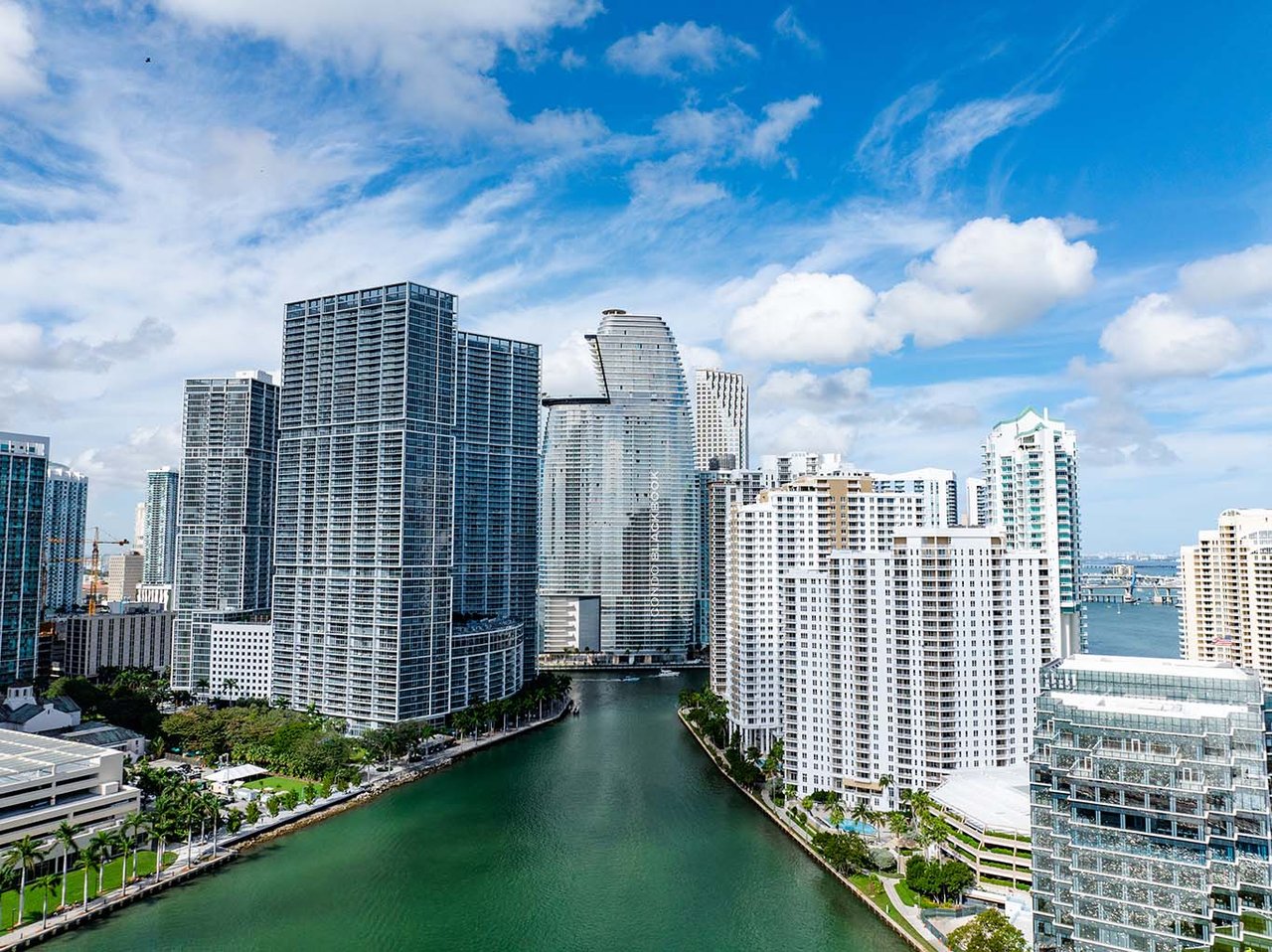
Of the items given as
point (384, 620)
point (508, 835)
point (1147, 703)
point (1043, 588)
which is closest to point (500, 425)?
point (384, 620)

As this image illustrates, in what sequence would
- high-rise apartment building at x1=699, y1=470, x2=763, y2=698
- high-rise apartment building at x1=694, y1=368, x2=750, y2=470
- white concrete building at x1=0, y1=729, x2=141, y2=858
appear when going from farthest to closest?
high-rise apartment building at x1=694, y1=368, x2=750, y2=470, high-rise apartment building at x1=699, y1=470, x2=763, y2=698, white concrete building at x1=0, y1=729, x2=141, y2=858

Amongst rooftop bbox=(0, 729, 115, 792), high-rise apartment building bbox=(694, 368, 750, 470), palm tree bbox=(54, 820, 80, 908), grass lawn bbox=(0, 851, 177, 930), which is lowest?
grass lawn bbox=(0, 851, 177, 930)

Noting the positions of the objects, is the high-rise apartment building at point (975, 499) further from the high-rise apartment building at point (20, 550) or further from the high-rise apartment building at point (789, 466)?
the high-rise apartment building at point (20, 550)

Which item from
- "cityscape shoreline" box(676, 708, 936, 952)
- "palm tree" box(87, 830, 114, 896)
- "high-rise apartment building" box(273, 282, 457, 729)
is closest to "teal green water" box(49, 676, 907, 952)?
"cityscape shoreline" box(676, 708, 936, 952)

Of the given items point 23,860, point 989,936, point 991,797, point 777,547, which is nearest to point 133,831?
point 23,860

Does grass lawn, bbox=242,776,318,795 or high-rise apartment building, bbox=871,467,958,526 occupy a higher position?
→ high-rise apartment building, bbox=871,467,958,526

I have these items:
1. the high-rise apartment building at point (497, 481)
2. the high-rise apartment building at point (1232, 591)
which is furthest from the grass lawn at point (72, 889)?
the high-rise apartment building at point (1232, 591)

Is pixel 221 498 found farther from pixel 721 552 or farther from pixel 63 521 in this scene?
pixel 63 521

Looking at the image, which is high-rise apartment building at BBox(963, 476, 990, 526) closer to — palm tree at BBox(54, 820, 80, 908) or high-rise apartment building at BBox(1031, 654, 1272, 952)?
high-rise apartment building at BBox(1031, 654, 1272, 952)
